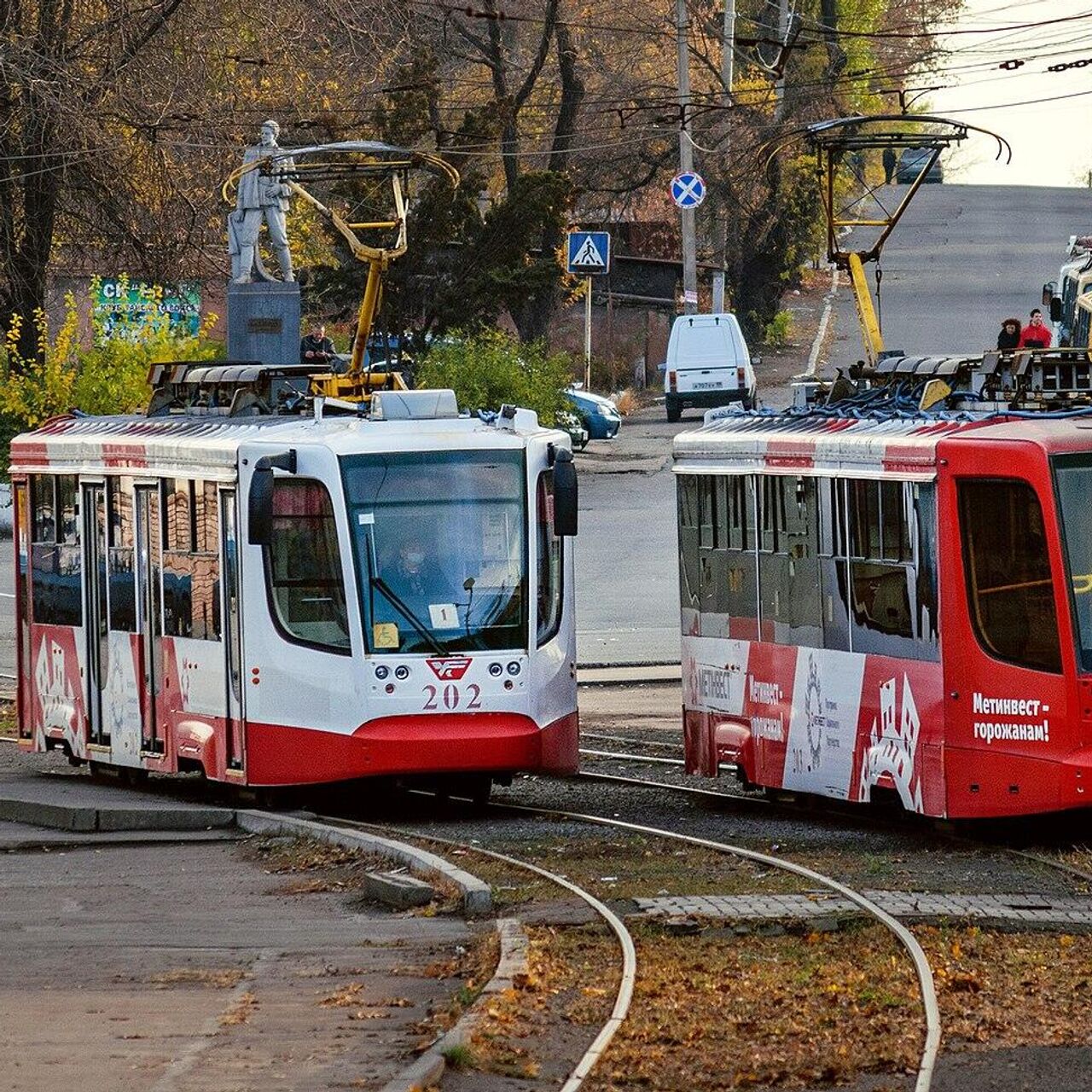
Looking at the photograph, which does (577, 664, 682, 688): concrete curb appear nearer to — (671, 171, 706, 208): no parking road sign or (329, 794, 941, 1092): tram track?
(329, 794, 941, 1092): tram track

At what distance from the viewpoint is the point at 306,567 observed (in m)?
16.0

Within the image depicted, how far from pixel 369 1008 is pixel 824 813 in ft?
23.6

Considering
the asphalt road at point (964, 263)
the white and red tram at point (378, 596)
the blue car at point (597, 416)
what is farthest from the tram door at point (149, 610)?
the asphalt road at point (964, 263)

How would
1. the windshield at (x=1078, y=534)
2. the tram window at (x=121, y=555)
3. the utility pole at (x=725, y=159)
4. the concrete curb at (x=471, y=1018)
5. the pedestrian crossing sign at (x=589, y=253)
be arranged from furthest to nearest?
1. the utility pole at (x=725, y=159)
2. the pedestrian crossing sign at (x=589, y=253)
3. the tram window at (x=121, y=555)
4. the windshield at (x=1078, y=534)
5. the concrete curb at (x=471, y=1018)

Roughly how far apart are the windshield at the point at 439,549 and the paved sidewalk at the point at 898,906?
13.0 feet

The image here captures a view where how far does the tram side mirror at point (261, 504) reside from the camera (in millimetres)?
15820

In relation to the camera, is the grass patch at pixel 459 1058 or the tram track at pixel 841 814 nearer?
the grass patch at pixel 459 1058

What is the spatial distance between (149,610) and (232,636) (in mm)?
1455

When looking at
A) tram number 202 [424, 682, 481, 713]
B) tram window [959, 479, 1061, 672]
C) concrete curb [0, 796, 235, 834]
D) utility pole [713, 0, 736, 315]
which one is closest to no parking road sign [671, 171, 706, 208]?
utility pole [713, 0, 736, 315]

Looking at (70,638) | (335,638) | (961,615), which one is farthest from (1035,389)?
(70,638)

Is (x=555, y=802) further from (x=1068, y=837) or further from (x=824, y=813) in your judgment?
(x=1068, y=837)

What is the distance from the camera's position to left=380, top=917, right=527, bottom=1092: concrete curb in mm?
8070

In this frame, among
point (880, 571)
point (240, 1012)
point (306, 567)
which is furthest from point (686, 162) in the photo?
point (240, 1012)

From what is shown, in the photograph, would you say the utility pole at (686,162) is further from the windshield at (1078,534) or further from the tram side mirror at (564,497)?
the windshield at (1078,534)
